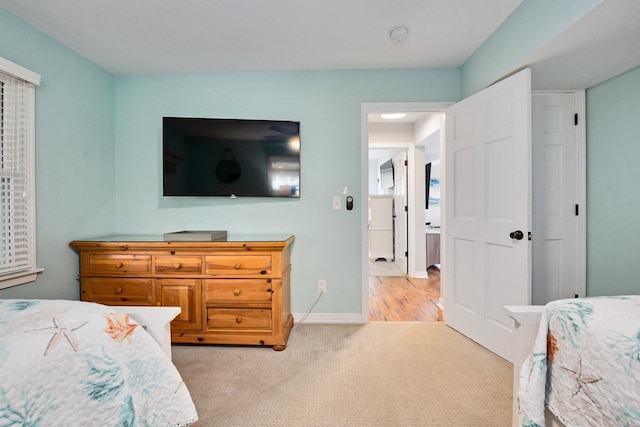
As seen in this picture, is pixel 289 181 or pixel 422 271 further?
pixel 422 271

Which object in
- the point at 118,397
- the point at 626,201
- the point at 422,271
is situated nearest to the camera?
the point at 118,397

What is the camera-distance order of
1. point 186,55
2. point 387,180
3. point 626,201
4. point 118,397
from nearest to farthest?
point 118,397 < point 626,201 < point 186,55 < point 387,180

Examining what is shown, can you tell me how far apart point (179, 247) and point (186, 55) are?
1.56 meters

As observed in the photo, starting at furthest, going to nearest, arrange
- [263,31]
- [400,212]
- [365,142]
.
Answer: [400,212] < [365,142] < [263,31]

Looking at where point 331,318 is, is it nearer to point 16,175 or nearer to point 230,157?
point 230,157

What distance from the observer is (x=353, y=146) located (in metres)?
2.58

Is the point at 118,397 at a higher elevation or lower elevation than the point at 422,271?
higher

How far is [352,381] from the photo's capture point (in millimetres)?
1736

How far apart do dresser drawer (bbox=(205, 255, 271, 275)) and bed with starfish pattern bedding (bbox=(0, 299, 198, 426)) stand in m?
1.11

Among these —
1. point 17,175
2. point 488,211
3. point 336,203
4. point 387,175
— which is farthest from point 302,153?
point 387,175

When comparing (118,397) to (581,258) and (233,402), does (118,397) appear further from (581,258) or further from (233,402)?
(581,258)

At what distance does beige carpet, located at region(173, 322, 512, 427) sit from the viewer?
4.78ft

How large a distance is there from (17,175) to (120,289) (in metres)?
0.99

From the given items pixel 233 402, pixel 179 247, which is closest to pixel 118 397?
pixel 233 402
